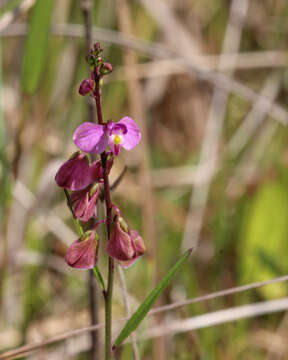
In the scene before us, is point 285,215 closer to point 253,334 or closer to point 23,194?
point 253,334

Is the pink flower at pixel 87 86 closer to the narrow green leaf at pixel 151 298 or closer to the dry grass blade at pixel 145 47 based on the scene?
the narrow green leaf at pixel 151 298

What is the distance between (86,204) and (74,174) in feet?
0.21

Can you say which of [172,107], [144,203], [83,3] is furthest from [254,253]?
[172,107]

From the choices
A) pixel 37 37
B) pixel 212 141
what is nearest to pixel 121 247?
pixel 37 37

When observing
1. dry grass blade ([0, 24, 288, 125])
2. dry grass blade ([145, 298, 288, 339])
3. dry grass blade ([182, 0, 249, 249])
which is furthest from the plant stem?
dry grass blade ([182, 0, 249, 249])

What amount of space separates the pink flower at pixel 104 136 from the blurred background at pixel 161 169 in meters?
0.49

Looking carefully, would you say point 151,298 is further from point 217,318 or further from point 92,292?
point 217,318

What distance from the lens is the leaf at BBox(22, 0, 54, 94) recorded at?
175 centimetres

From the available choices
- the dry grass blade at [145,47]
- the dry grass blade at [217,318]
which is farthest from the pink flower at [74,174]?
the dry grass blade at [145,47]

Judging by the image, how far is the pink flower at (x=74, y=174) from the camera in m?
1.07

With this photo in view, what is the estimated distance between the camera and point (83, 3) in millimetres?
1825

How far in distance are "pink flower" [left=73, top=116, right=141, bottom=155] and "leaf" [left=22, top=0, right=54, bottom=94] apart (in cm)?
84

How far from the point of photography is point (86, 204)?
1.09m

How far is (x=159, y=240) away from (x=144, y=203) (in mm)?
502
